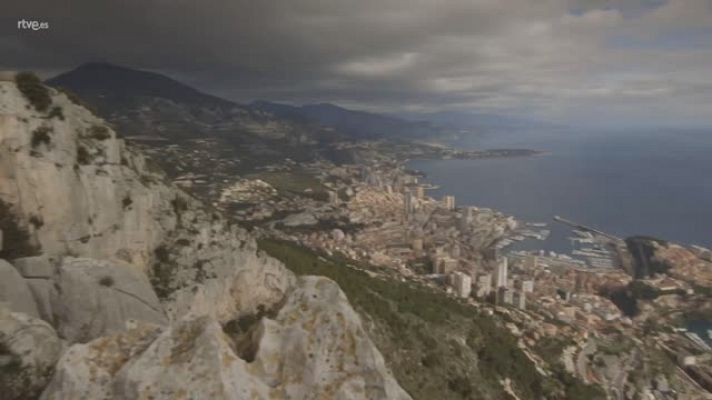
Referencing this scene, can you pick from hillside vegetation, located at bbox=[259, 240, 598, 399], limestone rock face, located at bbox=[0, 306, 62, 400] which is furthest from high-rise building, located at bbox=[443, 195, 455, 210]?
limestone rock face, located at bbox=[0, 306, 62, 400]

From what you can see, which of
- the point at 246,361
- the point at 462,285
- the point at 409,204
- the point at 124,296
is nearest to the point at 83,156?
the point at 124,296

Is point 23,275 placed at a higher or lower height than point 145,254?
higher

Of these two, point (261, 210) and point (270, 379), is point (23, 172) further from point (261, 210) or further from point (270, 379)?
point (261, 210)

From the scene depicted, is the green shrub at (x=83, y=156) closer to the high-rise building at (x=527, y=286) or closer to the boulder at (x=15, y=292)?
the boulder at (x=15, y=292)

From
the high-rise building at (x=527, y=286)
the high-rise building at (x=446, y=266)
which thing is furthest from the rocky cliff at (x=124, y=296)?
A: the high-rise building at (x=527, y=286)

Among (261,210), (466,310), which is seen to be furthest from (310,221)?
(466,310)

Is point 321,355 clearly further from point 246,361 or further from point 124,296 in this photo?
point 124,296
